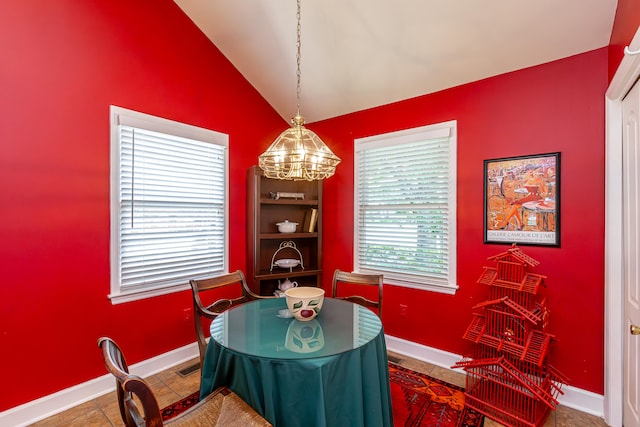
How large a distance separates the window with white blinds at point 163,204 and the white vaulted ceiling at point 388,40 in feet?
3.25

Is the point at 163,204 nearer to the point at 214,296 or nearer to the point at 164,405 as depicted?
the point at 214,296

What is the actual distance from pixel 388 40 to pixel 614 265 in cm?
236

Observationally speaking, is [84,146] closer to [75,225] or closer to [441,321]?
[75,225]

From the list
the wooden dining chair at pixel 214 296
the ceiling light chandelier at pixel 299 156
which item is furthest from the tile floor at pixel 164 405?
the ceiling light chandelier at pixel 299 156

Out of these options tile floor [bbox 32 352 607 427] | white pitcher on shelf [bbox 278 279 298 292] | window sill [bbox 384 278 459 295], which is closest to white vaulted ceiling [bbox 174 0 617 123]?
window sill [bbox 384 278 459 295]

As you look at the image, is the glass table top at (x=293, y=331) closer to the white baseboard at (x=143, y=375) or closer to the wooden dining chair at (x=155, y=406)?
the wooden dining chair at (x=155, y=406)

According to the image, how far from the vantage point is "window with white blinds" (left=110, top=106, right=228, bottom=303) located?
2.49 meters

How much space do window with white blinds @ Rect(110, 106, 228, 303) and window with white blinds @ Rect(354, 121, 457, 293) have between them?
5.09 feet

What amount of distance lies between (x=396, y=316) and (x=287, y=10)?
121 inches

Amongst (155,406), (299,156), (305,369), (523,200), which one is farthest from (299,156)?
(523,200)

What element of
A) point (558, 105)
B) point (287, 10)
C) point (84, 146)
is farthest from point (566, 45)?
point (84, 146)

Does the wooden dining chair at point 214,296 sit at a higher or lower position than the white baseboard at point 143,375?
higher

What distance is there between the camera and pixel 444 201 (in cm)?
288

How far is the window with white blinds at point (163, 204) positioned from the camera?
2.49 m
